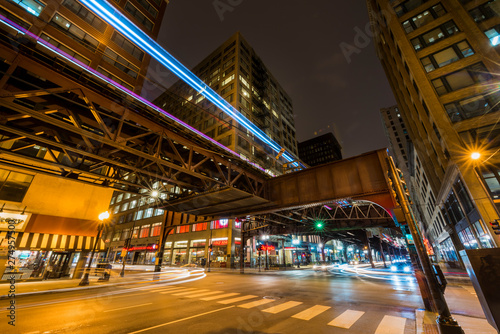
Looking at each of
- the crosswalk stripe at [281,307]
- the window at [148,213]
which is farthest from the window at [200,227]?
the crosswalk stripe at [281,307]

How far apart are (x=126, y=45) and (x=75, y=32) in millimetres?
5415

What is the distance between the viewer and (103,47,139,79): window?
25141 millimetres

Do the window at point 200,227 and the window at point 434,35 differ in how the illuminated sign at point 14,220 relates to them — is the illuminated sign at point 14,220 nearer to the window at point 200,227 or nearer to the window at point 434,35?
the window at point 200,227

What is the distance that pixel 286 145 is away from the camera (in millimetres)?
65688

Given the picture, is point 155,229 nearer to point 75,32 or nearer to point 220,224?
point 220,224

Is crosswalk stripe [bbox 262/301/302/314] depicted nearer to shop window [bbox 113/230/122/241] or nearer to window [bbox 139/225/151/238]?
window [bbox 139/225/151/238]

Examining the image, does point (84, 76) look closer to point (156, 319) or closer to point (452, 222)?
point (156, 319)

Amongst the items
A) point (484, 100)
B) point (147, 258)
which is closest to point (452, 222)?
point (484, 100)

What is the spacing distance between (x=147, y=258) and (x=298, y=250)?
41583mm

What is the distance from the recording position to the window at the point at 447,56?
27047 millimetres

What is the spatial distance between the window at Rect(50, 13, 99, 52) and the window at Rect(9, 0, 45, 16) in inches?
44.7

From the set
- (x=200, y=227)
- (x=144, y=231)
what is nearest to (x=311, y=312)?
(x=200, y=227)

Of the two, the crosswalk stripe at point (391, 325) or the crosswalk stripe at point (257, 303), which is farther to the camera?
the crosswalk stripe at point (257, 303)

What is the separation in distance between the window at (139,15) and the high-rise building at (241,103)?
18.0 meters
